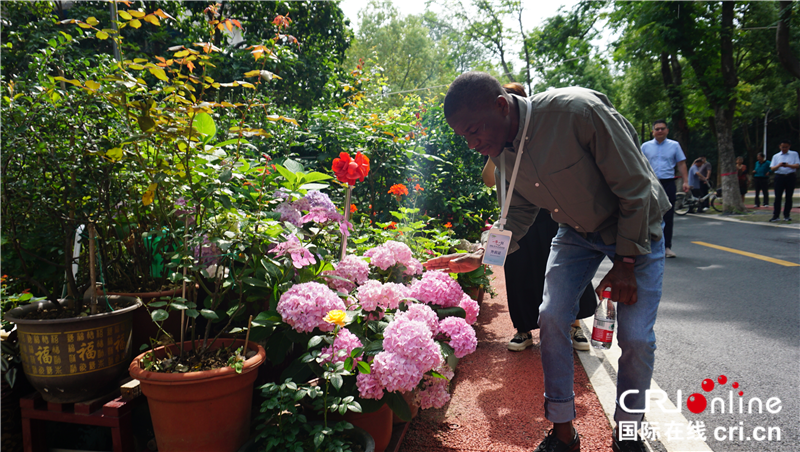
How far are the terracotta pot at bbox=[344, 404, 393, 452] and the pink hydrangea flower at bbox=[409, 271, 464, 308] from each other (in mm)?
620

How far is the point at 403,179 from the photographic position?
5141 millimetres

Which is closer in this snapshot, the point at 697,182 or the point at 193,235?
the point at 193,235

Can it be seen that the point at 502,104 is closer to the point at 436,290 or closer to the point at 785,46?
the point at 436,290

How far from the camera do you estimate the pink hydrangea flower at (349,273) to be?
2.44 meters

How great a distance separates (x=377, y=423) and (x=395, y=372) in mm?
446

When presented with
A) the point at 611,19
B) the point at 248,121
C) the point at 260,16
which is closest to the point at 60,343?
the point at 248,121

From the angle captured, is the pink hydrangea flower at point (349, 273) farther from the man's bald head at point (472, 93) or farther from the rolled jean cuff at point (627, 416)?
the rolled jean cuff at point (627, 416)

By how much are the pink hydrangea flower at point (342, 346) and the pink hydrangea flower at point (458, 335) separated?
0.51 m

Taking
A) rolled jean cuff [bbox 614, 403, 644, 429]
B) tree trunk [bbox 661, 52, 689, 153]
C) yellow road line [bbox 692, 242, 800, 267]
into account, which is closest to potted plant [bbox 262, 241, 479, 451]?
rolled jean cuff [bbox 614, 403, 644, 429]

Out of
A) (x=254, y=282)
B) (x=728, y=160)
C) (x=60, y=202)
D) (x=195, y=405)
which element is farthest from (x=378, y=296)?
(x=728, y=160)

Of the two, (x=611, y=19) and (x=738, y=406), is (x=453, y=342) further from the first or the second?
(x=611, y=19)

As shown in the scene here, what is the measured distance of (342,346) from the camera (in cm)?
194

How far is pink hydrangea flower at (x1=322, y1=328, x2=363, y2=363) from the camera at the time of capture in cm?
191

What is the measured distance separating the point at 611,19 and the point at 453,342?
53.4 ft
